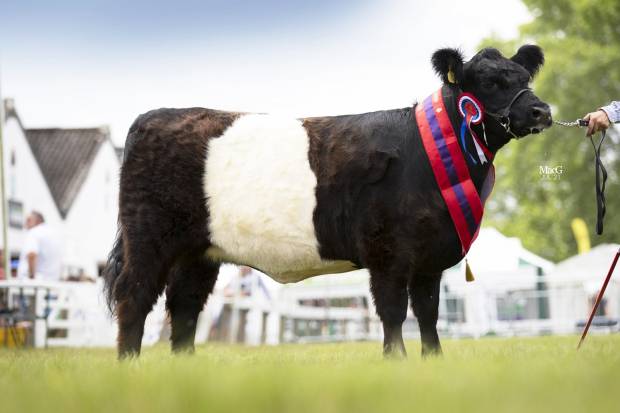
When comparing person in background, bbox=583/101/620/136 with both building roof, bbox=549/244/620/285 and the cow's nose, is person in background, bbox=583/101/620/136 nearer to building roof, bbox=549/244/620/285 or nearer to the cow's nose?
the cow's nose

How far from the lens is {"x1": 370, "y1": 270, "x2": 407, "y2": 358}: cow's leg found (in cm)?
580

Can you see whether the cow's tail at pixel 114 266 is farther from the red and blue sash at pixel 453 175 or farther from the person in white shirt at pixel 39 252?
the person in white shirt at pixel 39 252

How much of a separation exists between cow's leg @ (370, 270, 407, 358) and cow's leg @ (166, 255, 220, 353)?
156 cm

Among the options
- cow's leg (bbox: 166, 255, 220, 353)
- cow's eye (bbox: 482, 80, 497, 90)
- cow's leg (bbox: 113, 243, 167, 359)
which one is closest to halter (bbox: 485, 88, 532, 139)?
cow's eye (bbox: 482, 80, 497, 90)

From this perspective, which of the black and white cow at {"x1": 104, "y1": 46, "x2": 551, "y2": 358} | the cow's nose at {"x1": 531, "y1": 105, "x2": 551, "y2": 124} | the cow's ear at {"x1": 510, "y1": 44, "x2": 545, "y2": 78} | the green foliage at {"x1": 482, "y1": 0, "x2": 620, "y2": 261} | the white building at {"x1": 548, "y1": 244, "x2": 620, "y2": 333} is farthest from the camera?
the green foliage at {"x1": 482, "y1": 0, "x2": 620, "y2": 261}

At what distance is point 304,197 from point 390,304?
943mm


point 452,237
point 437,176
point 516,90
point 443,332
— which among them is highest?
point 516,90

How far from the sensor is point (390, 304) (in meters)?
5.81

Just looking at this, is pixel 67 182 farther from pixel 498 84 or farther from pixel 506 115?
pixel 506 115

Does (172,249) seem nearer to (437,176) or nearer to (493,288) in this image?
(437,176)

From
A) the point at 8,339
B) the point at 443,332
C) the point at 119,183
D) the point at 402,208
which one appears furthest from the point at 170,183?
the point at 443,332

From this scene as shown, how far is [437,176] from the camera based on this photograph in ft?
19.6

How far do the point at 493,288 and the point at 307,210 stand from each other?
12.4 metres

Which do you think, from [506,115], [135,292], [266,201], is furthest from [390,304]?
[135,292]
